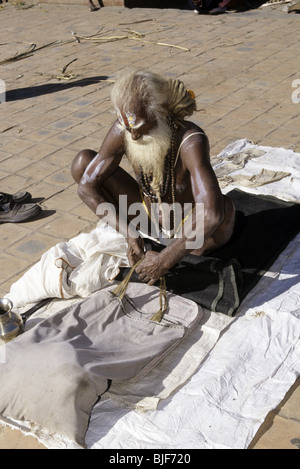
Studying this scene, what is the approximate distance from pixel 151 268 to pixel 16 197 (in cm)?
181

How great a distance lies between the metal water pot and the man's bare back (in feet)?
2.35

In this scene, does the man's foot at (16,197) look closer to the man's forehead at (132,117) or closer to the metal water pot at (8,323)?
the metal water pot at (8,323)

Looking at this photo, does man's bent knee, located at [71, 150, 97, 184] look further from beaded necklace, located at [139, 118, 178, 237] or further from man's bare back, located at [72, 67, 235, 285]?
beaded necklace, located at [139, 118, 178, 237]

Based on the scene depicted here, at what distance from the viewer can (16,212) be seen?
179 inches

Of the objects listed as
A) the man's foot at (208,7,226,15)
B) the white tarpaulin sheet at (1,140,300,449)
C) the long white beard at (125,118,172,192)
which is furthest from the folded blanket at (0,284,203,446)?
the man's foot at (208,7,226,15)

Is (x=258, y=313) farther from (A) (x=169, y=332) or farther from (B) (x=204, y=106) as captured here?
(B) (x=204, y=106)

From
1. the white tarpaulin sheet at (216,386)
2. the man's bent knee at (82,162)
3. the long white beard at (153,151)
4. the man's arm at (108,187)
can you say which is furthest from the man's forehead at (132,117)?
the white tarpaulin sheet at (216,386)

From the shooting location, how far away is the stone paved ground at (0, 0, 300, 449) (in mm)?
4348

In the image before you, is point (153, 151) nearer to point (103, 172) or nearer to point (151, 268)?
point (103, 172)

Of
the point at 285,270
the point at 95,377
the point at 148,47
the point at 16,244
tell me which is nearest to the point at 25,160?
the point at 16,244

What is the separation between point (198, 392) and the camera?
2.80 metres

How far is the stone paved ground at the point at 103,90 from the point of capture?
4348mm

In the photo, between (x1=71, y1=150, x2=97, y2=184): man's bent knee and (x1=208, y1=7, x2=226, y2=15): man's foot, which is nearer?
(x1=71, y1=150, x2=97, y2=184): man's bent knee

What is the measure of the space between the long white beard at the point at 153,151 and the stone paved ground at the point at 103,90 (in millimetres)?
1035
